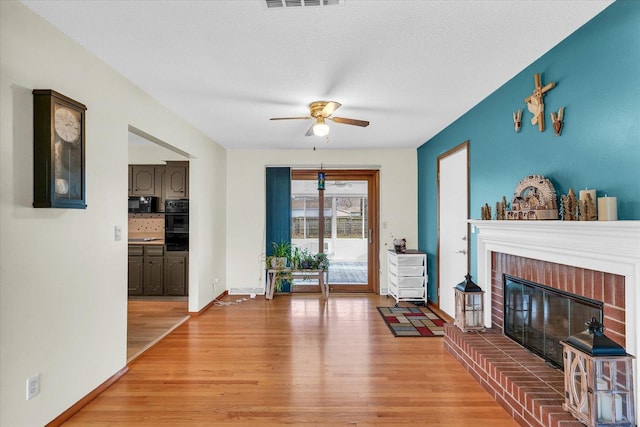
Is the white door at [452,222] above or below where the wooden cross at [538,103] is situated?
below

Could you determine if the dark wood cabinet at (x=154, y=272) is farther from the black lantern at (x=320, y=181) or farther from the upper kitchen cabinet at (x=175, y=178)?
the black lantern at (x=320, y=181)

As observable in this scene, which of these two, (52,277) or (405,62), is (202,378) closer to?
(52,277)

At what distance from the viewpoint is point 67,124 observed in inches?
84.5

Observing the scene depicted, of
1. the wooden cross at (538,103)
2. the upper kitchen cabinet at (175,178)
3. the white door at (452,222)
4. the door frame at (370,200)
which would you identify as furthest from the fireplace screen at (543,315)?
the upper kitchen cabinet at (175,178)

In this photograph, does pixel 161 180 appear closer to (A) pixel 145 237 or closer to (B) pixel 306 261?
(A) pixel 145 237

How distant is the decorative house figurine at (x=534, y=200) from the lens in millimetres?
2375

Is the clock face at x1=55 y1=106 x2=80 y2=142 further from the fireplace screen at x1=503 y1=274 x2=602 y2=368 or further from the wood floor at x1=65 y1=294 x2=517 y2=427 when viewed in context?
the fireplace screen at x1=503 y1=274 x2=602 y2=368

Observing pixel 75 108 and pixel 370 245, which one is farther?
pixel 370 245

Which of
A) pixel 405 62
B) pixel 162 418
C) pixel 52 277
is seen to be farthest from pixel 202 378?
pixel 405 62

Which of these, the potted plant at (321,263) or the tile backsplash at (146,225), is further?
the tile backsplash at (146,225)

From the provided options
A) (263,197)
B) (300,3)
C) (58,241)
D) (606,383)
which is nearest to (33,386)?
(58,241)

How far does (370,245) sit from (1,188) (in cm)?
517

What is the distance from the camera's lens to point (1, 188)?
1790 millimetres

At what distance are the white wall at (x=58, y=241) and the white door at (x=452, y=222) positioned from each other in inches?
139
